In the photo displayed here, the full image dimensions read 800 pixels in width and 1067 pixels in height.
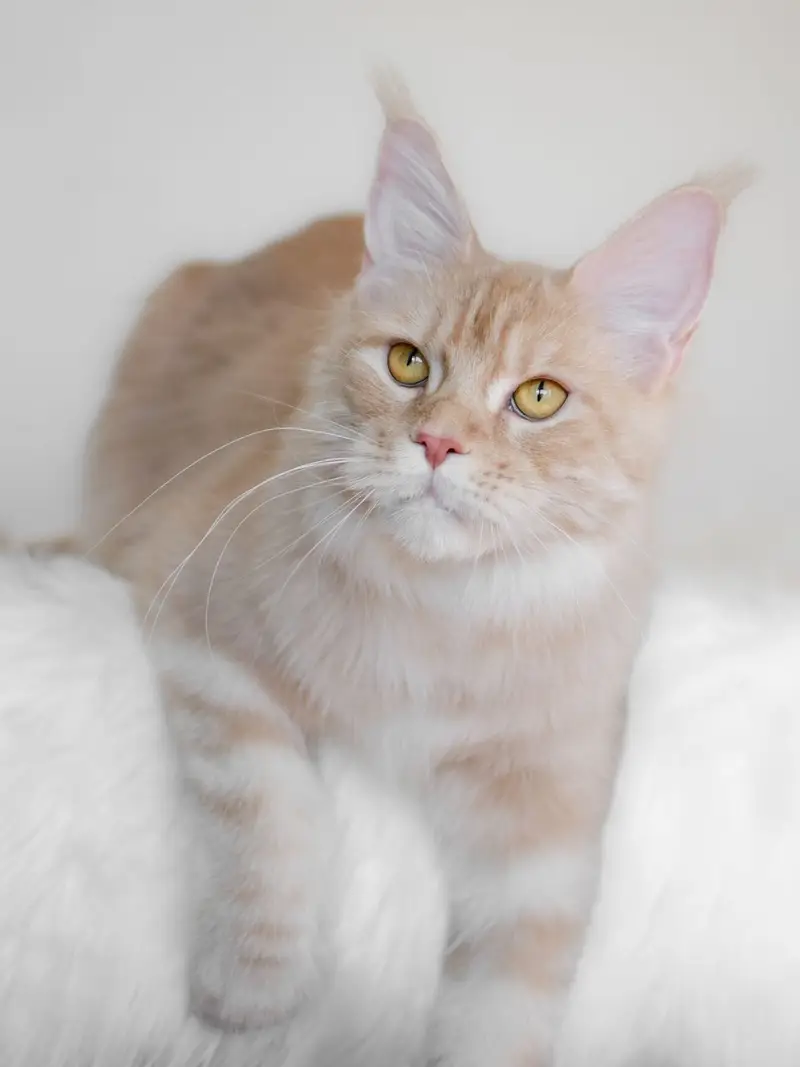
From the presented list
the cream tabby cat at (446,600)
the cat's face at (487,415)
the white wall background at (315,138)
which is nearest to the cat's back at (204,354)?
the white wall background at (315,138)

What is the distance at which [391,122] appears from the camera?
0.84 m

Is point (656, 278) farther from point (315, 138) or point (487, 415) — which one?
point (315, 138)

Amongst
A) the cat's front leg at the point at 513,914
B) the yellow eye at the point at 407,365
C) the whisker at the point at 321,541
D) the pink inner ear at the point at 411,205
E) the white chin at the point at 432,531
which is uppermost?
the pink inner ear at the point at 411,205

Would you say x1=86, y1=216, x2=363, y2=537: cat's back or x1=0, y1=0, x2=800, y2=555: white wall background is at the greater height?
x1=0, y1=0, x2=800, y2=555: white wall background

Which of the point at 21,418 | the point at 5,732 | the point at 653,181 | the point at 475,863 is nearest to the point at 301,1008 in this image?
the point at 475,863

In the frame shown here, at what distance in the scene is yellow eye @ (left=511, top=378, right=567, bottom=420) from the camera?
0.82 meters

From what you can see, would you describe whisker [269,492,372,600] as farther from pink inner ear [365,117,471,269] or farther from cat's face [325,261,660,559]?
pink inner ear [365,117,471,269]

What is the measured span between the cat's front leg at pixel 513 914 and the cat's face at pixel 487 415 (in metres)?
0.24

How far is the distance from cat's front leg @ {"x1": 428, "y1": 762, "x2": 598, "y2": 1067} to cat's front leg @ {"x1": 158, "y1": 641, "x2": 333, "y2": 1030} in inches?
4.6

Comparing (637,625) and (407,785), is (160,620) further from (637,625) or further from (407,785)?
(637,625)

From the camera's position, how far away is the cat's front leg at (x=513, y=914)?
809mm

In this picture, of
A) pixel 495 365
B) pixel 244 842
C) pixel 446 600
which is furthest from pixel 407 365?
pixel 244 842

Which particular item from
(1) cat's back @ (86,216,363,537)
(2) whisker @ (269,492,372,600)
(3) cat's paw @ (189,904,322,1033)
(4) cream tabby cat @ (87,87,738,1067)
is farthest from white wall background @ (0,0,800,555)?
(3) cat's paw @ (189,904,322,1033)

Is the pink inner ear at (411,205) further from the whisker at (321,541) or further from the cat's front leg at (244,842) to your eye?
the cat's front leg at (244,842)
